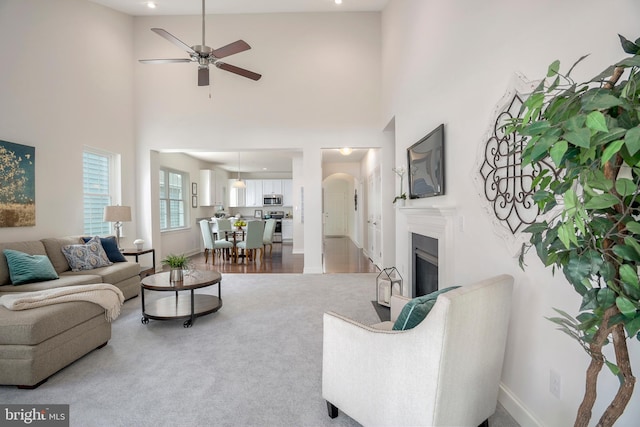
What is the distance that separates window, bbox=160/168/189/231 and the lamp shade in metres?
2.46

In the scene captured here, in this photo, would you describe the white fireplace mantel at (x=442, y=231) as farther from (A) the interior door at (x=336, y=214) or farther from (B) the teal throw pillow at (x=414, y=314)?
(A) the interior door at (x=336, y=214)

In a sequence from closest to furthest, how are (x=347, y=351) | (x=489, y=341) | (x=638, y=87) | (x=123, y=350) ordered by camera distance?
(x=638, y=87) < (x=489, y=341) < (x=347, y=351) < (x=123, y=350)

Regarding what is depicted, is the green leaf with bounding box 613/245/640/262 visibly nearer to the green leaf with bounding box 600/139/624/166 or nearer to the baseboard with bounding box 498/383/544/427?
the green leaf with bounding box 600/139/624/166

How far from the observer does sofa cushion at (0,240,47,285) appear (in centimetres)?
313

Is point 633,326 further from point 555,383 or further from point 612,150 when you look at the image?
point 555,383

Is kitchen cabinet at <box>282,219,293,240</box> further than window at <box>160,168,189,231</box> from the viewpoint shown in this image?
Yes

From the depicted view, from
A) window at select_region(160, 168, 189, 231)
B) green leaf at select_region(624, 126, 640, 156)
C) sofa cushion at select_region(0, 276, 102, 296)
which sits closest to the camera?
green leaf at select_region(624, 126, 640, 156)

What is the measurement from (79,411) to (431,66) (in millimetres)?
3974

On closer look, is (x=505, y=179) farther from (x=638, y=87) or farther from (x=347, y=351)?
(x=347, y=351)

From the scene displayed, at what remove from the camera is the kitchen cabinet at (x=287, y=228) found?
10.6m

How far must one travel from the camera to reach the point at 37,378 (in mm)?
2117

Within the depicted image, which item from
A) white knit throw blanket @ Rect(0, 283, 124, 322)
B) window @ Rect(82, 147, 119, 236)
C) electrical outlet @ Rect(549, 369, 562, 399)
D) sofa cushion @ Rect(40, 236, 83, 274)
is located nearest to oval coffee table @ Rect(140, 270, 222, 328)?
white knit throw blanket @ Rect(0, 283, 124, 322)

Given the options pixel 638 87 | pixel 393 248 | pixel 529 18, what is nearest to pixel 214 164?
pixel 393 248

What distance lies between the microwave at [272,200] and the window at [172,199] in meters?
3.17
